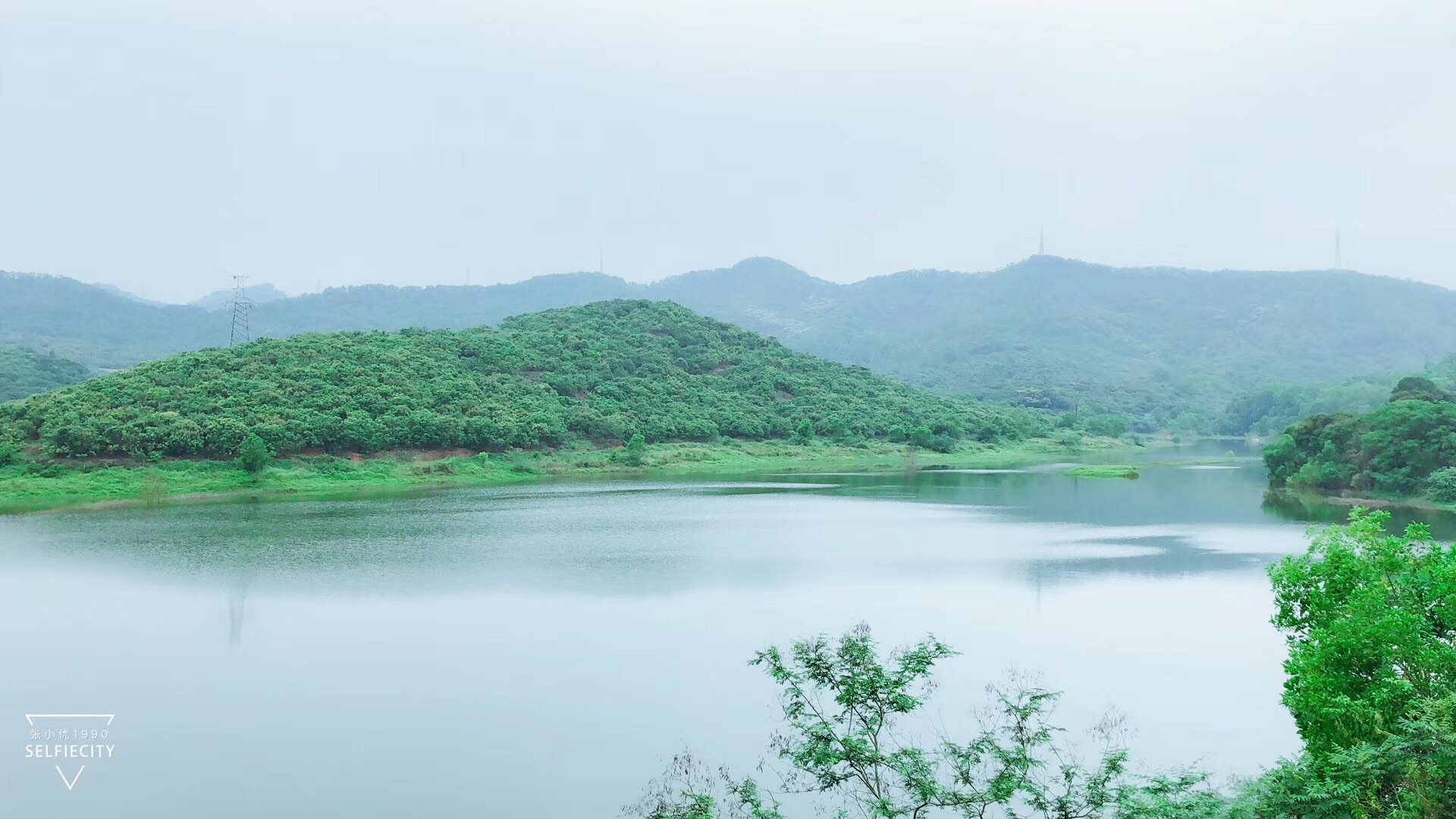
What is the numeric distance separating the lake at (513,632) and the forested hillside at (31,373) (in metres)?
51.7

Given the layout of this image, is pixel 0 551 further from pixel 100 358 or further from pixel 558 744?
pixel 100 358

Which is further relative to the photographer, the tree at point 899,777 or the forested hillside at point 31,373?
the forested hillside at point 31,373

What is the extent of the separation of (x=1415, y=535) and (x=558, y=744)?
30.8 feet

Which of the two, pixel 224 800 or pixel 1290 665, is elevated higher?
pixel 1290 665

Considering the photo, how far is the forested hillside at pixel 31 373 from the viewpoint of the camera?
248 feet

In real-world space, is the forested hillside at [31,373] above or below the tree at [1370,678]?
above

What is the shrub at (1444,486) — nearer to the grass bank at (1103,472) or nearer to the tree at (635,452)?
the grass bank at (1103,472)

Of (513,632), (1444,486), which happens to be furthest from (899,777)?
(1444,486)

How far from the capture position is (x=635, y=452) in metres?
56.7

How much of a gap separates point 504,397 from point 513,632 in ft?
138

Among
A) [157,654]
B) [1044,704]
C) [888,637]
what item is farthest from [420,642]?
[1044,704]

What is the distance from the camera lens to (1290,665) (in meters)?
10.2

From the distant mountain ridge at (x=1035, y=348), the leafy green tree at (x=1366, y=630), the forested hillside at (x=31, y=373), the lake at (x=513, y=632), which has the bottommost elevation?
the lake at (x=513, y=632)

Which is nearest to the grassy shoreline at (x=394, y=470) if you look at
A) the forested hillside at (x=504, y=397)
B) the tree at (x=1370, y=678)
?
the forested hillside at (x=504, y=397)
